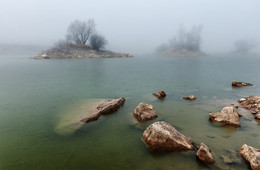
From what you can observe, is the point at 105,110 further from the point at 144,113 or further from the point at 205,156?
the point at 205,156

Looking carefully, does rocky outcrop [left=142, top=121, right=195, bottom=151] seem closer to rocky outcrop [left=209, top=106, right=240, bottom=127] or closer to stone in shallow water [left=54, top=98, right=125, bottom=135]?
rocky outcrop [left=209, top=106, right=240, bottom=127]

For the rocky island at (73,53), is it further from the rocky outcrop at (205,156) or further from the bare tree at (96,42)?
the rocky outcrop at (205,156)

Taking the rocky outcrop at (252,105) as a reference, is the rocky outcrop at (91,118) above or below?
below

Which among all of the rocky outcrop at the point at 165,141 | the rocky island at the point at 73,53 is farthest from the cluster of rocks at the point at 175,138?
the rocky island at the point at 73,53

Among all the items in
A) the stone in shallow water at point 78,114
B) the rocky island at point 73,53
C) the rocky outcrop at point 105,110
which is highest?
the rocky island at point 73,53

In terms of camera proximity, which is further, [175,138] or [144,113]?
[144,113]

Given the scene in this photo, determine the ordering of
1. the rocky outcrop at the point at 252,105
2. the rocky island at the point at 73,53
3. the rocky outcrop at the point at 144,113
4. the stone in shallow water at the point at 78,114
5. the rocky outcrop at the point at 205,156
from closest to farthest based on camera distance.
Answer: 1. the rocky outcrop at the point at 205,156
2. the stone in shallow water at the point at 78,114
3. the rocky outcrop at the point at 144,113
4. the rocky outcrop at the point at 252,105
5. the rocky island at the point at 73,53

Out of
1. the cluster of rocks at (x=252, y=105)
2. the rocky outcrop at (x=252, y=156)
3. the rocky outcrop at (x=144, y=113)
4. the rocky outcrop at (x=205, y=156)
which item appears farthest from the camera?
the cluster of rocks at (x=252, y=105)

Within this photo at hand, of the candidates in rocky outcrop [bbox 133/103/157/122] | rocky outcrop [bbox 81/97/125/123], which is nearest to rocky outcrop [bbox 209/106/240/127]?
rocky outcrop [bbox 133/103/157/122]

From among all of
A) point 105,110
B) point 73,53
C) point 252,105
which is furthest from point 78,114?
point 73,53

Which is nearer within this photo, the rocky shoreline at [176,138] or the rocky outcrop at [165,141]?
the rocky shoreline at [176,138]

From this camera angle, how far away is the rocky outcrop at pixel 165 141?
746 cm

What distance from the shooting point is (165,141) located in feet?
24.6

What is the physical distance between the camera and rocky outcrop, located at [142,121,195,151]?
294 inches
